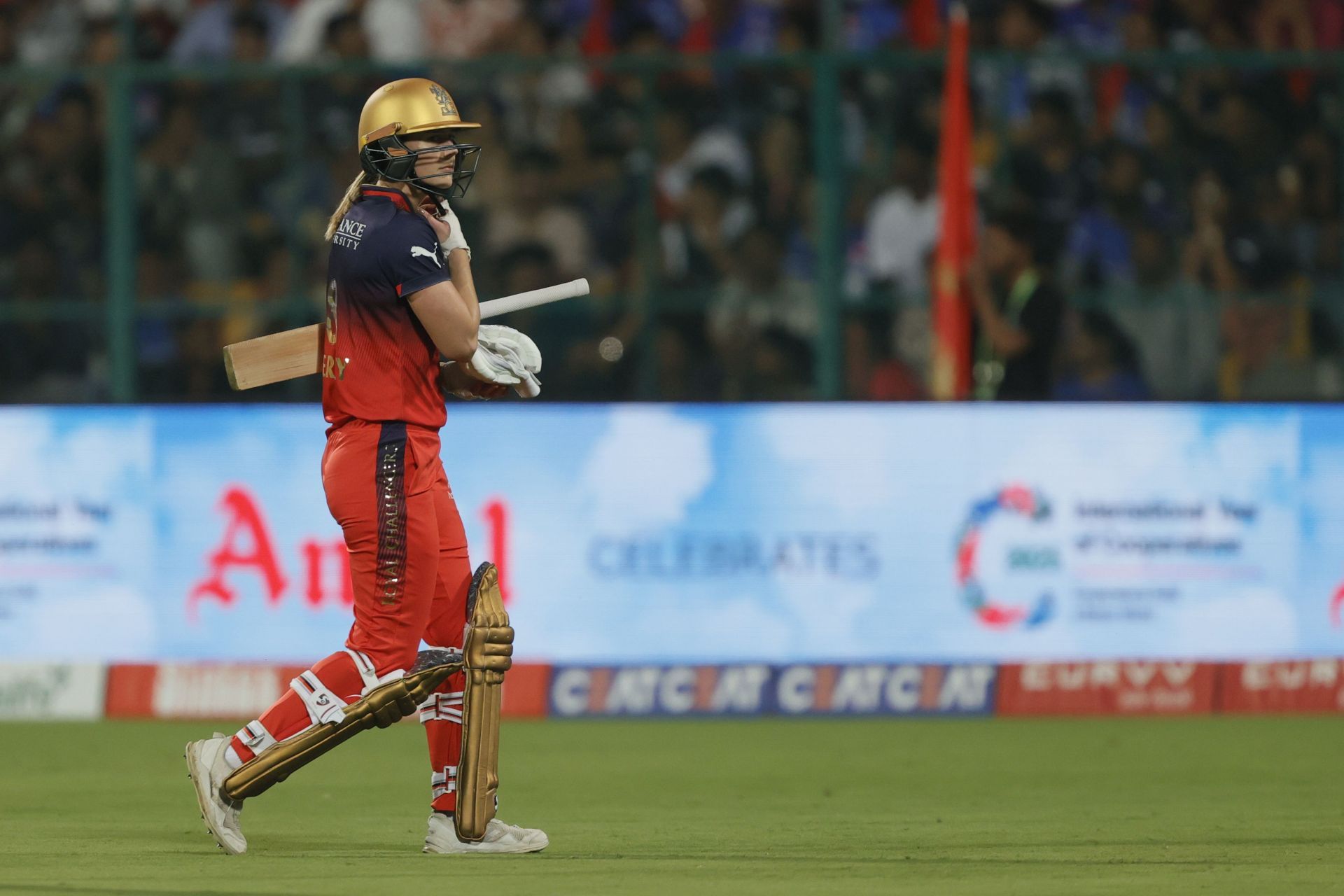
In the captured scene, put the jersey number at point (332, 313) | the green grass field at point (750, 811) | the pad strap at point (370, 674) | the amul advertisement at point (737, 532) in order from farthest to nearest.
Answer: the amul advertisement at point (737, 532) → the jersey number at point (332, 313) → the pad strap at point (370, 674) → the green grass field at point (750, 811)

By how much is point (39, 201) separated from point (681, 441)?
443 centimetres

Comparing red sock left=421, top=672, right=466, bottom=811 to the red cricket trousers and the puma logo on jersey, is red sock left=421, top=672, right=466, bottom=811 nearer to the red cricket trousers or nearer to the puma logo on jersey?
the red cricket trousers

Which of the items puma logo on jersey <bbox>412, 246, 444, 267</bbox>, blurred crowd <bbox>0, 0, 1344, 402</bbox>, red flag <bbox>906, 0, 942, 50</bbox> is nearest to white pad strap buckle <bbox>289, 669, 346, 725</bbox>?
puma logo on jersey <bbox>412, 246, 444, 267</bbox>

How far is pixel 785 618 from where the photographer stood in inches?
450

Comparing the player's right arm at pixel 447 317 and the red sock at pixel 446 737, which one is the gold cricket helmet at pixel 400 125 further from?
the red sock at pixel 446 737

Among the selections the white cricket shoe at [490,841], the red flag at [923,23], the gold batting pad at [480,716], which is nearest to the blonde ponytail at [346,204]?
the gold batting pad at [480,716]

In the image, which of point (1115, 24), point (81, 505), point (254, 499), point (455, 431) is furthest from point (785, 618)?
point (1115, 24)

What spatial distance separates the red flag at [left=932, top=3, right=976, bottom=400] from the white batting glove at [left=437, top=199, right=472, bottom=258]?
5.45 meters

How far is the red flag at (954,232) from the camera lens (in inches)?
487

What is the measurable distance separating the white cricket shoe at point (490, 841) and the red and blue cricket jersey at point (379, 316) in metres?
1.29

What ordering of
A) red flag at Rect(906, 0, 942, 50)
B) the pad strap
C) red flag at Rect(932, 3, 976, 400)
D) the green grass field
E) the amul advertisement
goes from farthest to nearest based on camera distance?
1. red flag at Rect(906, 0, 942, 50)
2. red flag at Rect(932, 3, 976, 400)
3. the amul advertisement
4. the pad strap
5. the green grass field

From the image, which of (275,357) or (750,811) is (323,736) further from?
(750,811)

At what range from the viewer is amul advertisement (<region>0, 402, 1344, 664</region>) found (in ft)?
37.4

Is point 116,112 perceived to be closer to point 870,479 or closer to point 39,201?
point 39,201
